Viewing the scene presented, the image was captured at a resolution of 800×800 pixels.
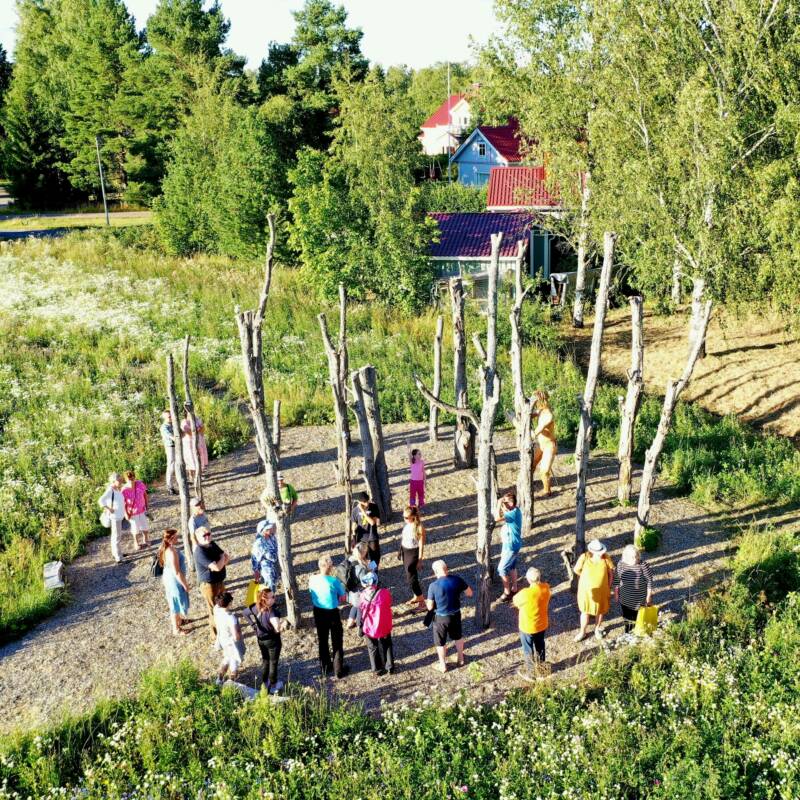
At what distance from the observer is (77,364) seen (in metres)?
20.2

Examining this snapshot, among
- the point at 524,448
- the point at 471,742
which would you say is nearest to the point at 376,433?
the point at 524,448

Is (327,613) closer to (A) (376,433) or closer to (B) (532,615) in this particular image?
(B) (532,615)

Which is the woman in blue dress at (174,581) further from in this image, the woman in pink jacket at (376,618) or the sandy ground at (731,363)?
the sandy ground at (731,363)

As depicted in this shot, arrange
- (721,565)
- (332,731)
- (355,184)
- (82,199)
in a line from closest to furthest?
(332,731) < (721,565) < (355,184) < (82,199)

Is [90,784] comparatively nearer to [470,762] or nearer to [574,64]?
[470,762]

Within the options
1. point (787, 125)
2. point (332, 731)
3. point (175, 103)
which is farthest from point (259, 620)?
point (175, 103)

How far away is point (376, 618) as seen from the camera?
27.9 feet

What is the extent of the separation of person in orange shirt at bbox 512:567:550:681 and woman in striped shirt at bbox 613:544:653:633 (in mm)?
1232

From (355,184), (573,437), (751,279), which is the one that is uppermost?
(355,184)

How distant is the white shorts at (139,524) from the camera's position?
11681mm

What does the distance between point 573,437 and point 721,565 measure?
4.97 metres

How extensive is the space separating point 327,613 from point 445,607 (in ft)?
4.37

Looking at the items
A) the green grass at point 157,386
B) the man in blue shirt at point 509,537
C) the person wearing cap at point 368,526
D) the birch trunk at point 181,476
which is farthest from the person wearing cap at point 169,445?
the man in blue shirt at point 509,537

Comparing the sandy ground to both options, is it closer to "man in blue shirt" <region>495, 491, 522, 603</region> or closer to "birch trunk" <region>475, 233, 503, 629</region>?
"man in blue shirt" <region>495, 491, 522, 603</region>
